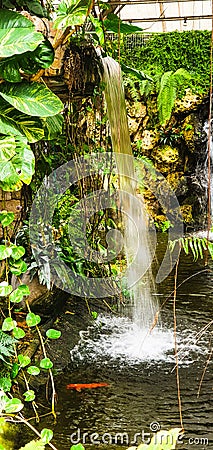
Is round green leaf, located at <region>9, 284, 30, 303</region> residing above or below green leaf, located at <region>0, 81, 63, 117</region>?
below

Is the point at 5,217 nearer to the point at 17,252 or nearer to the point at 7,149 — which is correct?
the point at 17,252

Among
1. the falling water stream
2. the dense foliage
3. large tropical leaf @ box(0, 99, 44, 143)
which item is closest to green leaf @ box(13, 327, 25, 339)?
the falling water stream

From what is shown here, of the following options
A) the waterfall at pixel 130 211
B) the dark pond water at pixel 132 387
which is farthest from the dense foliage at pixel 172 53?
the dark pond water at pixel 132 387

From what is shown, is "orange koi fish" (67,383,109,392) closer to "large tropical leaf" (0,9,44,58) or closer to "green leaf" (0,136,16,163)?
"green leaf" (0,136,16,163)

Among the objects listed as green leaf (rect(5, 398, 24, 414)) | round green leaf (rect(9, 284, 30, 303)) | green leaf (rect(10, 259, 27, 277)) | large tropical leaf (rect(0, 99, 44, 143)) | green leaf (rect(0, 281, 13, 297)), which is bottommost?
green leaf (rect(5, 398, 24, 414))

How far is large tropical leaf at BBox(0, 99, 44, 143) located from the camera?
2.48 meters

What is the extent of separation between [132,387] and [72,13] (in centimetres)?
187

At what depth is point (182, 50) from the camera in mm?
8070

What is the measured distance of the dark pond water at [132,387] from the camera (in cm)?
247

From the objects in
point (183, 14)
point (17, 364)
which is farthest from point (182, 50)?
point (17, 364)

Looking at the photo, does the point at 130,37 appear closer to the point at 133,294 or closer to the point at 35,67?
the point at 133,294

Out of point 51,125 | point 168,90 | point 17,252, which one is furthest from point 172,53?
point 17,252

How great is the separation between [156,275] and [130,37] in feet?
14.3

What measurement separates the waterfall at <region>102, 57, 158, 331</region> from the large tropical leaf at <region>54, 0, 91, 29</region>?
695mm
